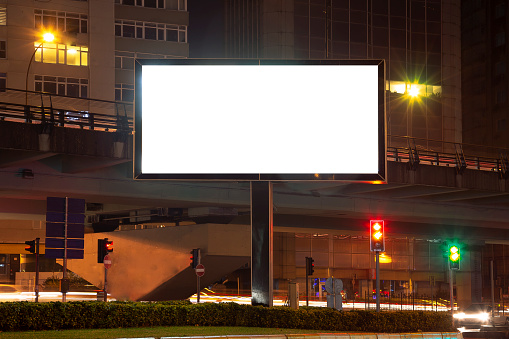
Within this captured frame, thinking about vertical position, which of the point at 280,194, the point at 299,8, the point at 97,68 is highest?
the point at 299,8

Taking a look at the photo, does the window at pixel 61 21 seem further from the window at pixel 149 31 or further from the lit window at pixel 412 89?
the lit window at pixel 412 89

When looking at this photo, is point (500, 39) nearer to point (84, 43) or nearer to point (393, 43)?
point (393, 43)

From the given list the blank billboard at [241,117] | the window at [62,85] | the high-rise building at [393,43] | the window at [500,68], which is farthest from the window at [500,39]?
the blank billboard at [241,117]

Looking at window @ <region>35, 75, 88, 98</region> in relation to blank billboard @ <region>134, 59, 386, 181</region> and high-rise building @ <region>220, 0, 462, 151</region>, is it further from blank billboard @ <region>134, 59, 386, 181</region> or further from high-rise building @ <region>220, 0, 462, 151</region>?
blank billboard @ <region>134, 59, 386, 181</region>

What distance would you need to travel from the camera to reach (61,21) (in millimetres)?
75688

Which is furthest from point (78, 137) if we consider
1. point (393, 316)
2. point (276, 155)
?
point (393, 316)

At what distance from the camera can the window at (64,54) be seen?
7538 cm

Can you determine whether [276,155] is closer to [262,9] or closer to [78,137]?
[78,137]

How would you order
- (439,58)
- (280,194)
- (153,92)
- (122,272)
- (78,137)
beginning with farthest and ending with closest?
(439,58), (122,272), (280,194), (78,137), (153,92)

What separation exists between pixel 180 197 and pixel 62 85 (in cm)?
3993

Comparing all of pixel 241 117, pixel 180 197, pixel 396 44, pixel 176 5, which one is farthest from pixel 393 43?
pixel 241 117

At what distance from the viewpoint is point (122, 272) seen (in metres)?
45.9

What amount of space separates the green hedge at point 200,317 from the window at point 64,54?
5710 centimetres

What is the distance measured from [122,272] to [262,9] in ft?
154
